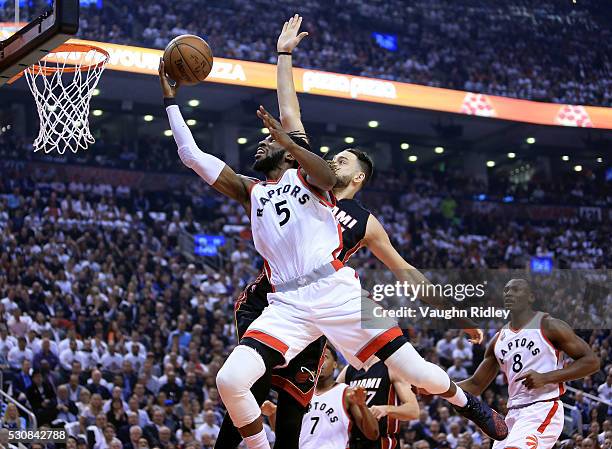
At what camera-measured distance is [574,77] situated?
105ft

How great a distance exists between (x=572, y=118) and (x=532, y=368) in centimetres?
2257

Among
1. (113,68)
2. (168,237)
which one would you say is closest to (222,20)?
(113,68)

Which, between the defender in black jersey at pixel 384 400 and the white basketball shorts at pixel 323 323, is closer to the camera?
the white basketball shorts at pixel 323 323

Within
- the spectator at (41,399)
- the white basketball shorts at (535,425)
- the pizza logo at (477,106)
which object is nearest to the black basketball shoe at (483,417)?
the white basketball shorts at (535,425)

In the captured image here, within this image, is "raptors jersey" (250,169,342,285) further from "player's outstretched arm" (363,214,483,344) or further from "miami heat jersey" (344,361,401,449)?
"miami heat jersey" (344,361,401,449)

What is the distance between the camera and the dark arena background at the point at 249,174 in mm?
14383

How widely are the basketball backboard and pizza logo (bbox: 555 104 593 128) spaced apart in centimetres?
2375

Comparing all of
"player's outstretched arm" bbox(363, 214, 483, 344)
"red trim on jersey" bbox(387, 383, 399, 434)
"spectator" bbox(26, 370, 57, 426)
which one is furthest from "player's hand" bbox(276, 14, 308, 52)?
"spectator" bbox(26, 370, 57, 426)

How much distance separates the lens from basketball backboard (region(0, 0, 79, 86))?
20.9 feet

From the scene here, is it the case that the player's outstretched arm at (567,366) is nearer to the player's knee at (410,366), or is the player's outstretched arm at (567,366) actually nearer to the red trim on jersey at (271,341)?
the player's knee at (410,366)

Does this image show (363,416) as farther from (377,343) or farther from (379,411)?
(377,343)

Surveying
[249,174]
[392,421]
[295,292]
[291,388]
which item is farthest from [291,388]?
[249,174]

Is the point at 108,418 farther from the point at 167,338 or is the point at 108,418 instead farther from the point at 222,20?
the point at 222,20

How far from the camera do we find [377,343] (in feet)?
17.1
